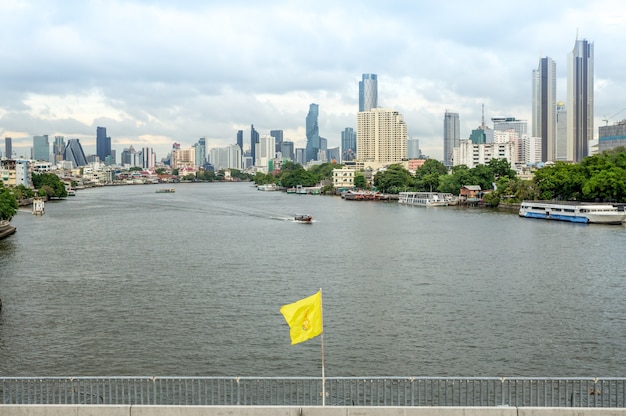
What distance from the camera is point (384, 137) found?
14900cm

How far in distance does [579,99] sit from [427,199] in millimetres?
137370

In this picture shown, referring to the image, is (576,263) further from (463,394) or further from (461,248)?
(463,394)

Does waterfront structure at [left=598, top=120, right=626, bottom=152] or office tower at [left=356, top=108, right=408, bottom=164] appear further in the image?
office tower at [left=356, top=108, right=408, bottom=164]

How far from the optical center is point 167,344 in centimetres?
1366

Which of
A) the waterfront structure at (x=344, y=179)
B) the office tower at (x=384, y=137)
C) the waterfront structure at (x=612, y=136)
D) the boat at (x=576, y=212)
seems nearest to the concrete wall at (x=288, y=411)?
the boat at (x=576, y=212)

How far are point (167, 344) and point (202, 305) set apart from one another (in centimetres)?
350

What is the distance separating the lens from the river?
1261cm

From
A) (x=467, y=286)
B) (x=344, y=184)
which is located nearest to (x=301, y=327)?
(x=467, y=286)

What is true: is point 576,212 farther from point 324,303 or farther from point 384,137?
point 384,137

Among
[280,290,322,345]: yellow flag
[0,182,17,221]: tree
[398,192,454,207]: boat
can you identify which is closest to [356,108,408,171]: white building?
[398,192,454,207]: boat

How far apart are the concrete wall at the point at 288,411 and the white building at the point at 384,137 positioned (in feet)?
463

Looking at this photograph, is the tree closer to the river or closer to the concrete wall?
the river

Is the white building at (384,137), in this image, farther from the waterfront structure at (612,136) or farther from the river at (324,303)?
the river at (324,303)

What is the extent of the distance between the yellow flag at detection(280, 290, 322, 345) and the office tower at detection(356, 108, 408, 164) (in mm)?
140297
